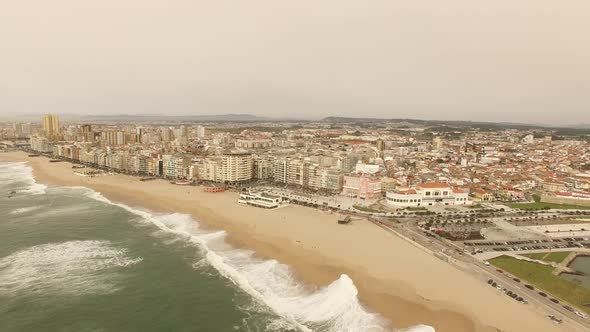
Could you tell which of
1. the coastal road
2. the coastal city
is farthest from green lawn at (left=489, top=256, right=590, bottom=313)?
the coastal road

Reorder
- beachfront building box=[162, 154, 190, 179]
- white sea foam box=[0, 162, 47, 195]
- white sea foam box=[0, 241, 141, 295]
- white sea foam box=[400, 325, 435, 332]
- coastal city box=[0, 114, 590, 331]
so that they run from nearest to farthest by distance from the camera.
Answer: white sea foam box=[400, 325, 435, 332], white sea foam box=[0, 241, 141, 295], coastal city box=[0, 114, 590, 331], white sea foam box=[0, 162, 47, 195], beachfront building box=[162, 154, 190, 179]

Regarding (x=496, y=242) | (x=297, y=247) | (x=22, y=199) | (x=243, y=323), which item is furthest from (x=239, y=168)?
(x=243, y=323)

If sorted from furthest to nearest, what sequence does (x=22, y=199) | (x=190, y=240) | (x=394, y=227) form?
(x=22, y=199) → (x=394, y=227) → (x=190, y=240)

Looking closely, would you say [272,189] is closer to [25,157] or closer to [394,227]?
[394,227]

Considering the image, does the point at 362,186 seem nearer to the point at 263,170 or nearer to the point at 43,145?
the point at 263,170

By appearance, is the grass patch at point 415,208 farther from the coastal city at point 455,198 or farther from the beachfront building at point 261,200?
the beachfront building at point 261,200

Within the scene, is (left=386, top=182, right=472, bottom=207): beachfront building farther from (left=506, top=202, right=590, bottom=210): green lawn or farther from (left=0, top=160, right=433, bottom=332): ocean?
(left=0, top=160, right=433, bottom=332): ocean

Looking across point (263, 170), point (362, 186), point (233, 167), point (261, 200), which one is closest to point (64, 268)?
point (261, 200)
